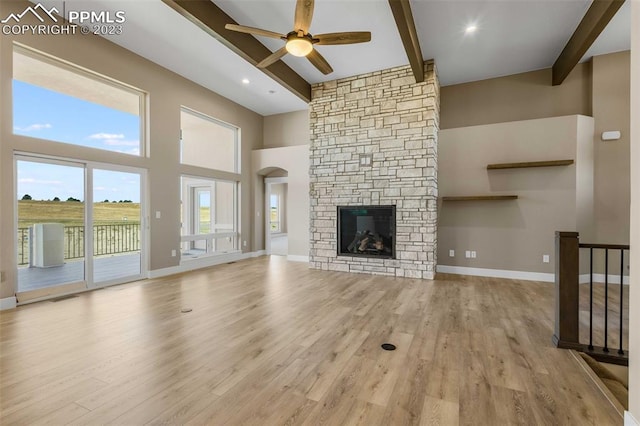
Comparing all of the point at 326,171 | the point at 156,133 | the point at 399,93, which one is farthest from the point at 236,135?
the point at 399,93

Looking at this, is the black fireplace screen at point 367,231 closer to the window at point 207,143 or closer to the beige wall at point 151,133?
the beige wall at point 151,133

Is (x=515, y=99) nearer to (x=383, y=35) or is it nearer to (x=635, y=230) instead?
(x=383, y=35)

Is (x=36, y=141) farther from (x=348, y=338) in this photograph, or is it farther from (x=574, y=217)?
(x=574, y=217)

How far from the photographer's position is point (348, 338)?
9.30 feet

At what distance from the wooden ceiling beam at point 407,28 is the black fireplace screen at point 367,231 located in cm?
253

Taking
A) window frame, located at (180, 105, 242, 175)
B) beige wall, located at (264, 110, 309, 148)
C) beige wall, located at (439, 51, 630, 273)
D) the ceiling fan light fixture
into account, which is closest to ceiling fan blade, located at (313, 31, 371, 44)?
the ceiling fan light fixture

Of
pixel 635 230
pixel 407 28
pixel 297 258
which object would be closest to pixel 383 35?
pixel 407 28

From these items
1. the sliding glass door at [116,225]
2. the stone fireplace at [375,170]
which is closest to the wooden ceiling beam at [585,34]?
the stone fireplace at [375,170]

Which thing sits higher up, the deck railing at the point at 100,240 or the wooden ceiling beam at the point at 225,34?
the wooden ceiling beam at the point at 225,34

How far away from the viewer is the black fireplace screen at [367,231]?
561 cm

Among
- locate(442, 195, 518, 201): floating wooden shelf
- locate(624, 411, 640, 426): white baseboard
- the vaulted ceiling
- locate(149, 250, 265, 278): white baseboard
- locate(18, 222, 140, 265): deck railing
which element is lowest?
locate(149, 250, 265, 278): white baseboard

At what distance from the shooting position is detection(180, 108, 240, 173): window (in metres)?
6.45

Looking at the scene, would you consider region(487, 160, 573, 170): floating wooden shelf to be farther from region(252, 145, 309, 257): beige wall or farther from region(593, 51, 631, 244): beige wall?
region(252, 145, 309, 257): beige wall

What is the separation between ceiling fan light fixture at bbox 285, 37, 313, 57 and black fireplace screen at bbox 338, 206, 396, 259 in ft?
10.6
